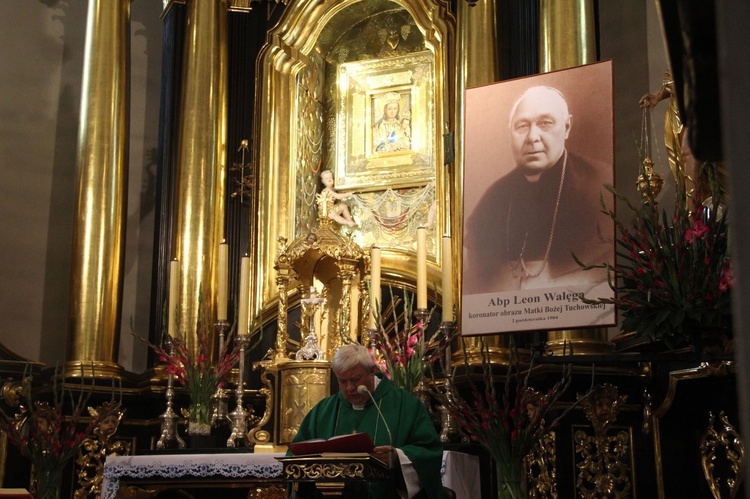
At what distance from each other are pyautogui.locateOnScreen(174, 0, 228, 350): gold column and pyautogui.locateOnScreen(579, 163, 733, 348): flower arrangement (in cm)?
423

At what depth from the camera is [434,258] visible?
8039 mm

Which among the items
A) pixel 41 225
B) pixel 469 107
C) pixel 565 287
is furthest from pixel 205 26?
pixel 565 287

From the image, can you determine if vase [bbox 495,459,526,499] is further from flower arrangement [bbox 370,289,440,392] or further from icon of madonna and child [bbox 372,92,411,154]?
icon of madonna and child [bbox 372,92,411,154]

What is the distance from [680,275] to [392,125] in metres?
4.51

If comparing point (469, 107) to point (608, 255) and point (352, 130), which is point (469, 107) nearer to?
point (608, 255)

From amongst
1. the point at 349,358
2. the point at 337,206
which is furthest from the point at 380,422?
the point at 337,206

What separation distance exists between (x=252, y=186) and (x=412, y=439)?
440 cm

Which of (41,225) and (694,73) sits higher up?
(41,225)

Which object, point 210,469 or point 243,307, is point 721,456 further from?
point 243,307

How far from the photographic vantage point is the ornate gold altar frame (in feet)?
28.5

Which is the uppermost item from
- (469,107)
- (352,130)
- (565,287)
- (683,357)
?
(352,130)

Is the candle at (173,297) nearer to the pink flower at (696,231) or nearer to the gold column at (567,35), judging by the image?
the gold column at (567,35)

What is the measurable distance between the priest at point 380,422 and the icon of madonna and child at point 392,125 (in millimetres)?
3980

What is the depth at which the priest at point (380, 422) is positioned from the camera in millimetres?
4648
